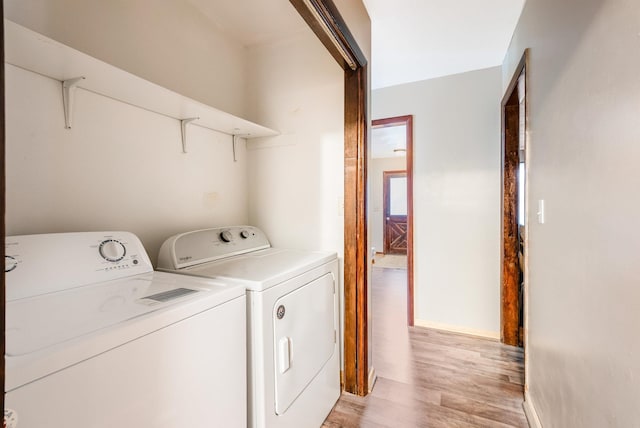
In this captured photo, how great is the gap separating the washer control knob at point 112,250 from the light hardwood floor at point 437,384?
135 cm

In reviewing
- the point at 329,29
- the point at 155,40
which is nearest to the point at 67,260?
the point at 155,40

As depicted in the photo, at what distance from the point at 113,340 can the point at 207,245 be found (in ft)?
2.88

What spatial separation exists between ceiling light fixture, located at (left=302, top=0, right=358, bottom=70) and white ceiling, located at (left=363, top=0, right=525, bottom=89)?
0.44 m

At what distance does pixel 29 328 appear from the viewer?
0.63 m

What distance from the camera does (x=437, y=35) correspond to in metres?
2.02

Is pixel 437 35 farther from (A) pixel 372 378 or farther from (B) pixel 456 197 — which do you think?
(A) pixel 372 378

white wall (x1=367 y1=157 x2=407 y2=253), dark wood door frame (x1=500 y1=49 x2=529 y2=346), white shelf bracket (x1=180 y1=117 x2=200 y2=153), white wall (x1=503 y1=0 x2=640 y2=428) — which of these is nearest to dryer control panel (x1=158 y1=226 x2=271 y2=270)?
white shelf bracket (x1=180 y1=117 x2=200 y2=153)

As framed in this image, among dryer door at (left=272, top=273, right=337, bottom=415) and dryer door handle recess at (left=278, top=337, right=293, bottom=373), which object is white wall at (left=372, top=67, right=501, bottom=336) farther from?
dryer door handle recess at (left=278, top=337, right=293, bottom=373)

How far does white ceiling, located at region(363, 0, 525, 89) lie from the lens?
1739mm

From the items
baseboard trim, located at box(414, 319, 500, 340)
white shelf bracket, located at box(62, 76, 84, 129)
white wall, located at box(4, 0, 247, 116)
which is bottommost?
baseboard trim, located at box(414, 319, 500, 340)

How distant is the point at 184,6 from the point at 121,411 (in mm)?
1946

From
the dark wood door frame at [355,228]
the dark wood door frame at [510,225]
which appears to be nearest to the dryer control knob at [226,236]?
the dark wood door frame at [355,228]

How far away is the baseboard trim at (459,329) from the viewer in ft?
8.27

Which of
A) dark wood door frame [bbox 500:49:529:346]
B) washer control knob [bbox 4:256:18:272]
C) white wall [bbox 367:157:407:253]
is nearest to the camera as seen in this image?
washer control knob [bbox 4:256:18:272]
